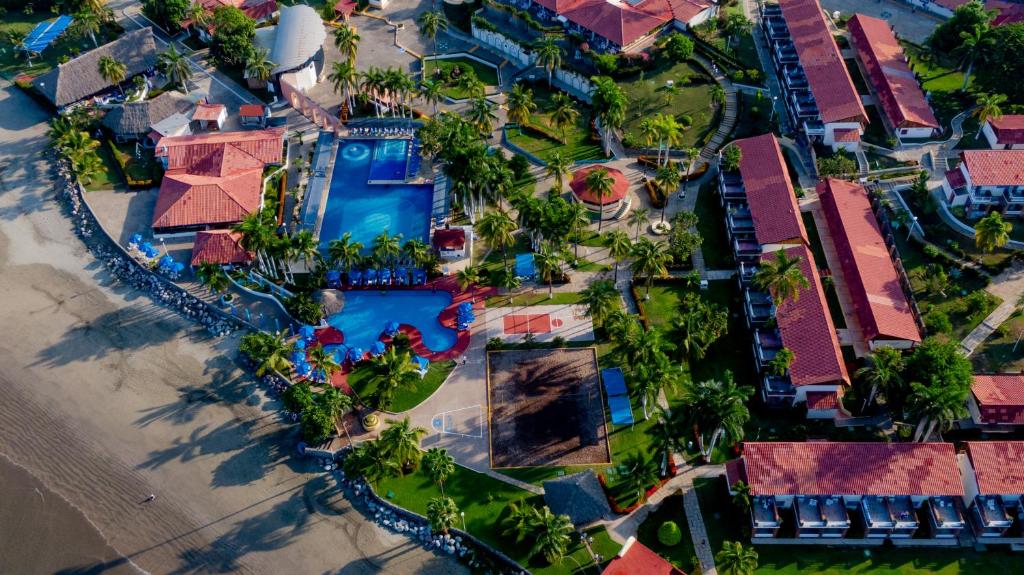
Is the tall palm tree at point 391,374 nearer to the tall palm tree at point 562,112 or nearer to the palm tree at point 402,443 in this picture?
the palm tree at point 402,443

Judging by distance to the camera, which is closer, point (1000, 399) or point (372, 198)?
point (1000, 399)

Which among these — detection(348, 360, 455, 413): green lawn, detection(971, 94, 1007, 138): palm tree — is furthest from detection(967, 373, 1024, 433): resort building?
Result: detection(348, 360, 455, 413): green lawn

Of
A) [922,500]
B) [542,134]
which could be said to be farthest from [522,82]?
[922,500]

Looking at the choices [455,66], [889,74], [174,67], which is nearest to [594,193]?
[455,66]

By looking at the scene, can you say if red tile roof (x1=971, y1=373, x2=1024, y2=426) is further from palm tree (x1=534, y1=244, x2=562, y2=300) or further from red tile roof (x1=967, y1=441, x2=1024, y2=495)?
palm tree (x1=534, y1=244, x2=562, y2=300)

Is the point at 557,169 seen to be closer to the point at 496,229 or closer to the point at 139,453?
the point at 496,229

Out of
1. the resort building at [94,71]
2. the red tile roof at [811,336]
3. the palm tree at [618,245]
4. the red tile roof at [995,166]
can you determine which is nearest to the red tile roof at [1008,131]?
the red tile roof at [995,166]
